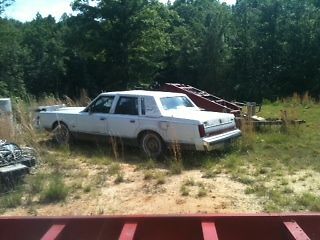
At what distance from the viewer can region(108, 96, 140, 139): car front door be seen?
1044 cm

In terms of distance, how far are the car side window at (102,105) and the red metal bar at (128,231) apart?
26.3 feet

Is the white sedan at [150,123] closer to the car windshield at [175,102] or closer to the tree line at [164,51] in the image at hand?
the car windshield at [175,102]

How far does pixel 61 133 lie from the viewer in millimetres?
11922

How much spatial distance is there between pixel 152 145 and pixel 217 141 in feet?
4.76

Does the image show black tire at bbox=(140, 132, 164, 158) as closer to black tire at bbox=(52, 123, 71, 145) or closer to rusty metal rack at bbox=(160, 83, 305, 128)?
black tire at bbox=(52, 123, 71, 145)

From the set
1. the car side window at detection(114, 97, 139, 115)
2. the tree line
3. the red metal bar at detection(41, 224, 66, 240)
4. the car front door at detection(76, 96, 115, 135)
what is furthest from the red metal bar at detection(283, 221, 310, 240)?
the tree line

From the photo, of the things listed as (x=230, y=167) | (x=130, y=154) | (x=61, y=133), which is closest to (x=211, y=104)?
(x=130, y=154)

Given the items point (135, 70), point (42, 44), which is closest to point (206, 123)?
point (135, 70)

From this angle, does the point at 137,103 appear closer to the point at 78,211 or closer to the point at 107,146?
the point at 107,146

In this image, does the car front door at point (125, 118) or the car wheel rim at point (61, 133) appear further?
the car wheel rim at point (61, 133)

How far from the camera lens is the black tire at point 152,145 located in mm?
10073

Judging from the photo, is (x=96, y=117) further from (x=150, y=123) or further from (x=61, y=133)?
(x=150, y=123)

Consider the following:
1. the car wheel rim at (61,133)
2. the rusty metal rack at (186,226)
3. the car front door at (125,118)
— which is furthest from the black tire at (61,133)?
the rusty metal rack at (186,226)

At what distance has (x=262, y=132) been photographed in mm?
13086
